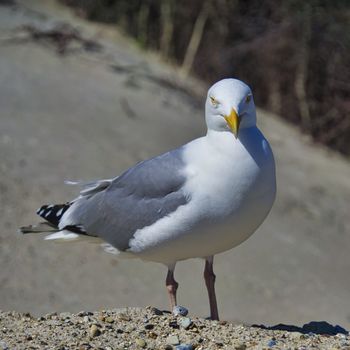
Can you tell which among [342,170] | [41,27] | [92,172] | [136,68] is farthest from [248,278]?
[41,27]

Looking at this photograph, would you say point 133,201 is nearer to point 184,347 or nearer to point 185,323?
point 185,323

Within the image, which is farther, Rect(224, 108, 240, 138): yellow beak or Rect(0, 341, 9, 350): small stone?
Rect(224, 108, 240, 138): yellow beak

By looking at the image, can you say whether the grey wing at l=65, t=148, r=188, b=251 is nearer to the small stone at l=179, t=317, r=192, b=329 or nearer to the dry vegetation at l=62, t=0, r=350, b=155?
the small stone at l=179, t=317, r=192, b=329

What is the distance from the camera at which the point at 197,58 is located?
1580 centimetres

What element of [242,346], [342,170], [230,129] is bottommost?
[342,170]

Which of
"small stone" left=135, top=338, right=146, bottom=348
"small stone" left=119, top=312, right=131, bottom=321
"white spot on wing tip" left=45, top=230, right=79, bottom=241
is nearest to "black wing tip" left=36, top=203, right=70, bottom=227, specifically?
"white spot on wing tip" left=45, top=230, right=79, bottom=241

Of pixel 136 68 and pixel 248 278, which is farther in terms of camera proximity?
Result: pixel 136 68

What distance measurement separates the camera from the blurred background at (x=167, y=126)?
10094 mm

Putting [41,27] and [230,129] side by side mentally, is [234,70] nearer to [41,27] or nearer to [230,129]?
[41,27]

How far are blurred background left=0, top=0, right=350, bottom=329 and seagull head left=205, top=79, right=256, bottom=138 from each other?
12.8ft

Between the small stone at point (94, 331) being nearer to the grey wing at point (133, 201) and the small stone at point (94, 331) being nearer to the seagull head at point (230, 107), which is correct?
the grey wing at point (133, 201)

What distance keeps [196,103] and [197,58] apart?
5.65ft

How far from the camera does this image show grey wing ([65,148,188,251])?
20.3ft

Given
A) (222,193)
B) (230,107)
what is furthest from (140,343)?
(230,107)
